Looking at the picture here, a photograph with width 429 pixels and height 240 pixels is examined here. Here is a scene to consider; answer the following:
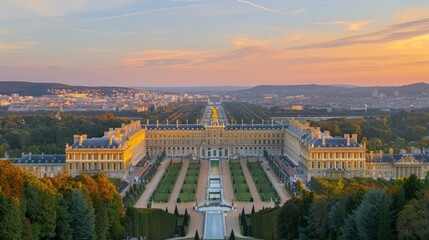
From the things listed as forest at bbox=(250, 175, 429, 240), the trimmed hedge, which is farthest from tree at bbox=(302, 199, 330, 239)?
the trimmed hedge

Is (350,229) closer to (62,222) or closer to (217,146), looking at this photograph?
(62,222)

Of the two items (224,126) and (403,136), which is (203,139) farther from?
(403,136)

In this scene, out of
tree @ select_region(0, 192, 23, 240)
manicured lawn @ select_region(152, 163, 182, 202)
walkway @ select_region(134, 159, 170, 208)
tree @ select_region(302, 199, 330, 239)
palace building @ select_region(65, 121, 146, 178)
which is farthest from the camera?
palace building @ select_region(65, 121, 146, 178)

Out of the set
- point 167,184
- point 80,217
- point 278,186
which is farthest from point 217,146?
point 80,217

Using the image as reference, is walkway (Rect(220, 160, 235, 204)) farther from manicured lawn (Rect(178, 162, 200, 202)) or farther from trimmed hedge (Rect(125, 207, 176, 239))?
trimmed hedge (Rect(125, 207, 176, 239))

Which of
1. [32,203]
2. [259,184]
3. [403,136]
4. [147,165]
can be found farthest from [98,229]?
[403,136]
